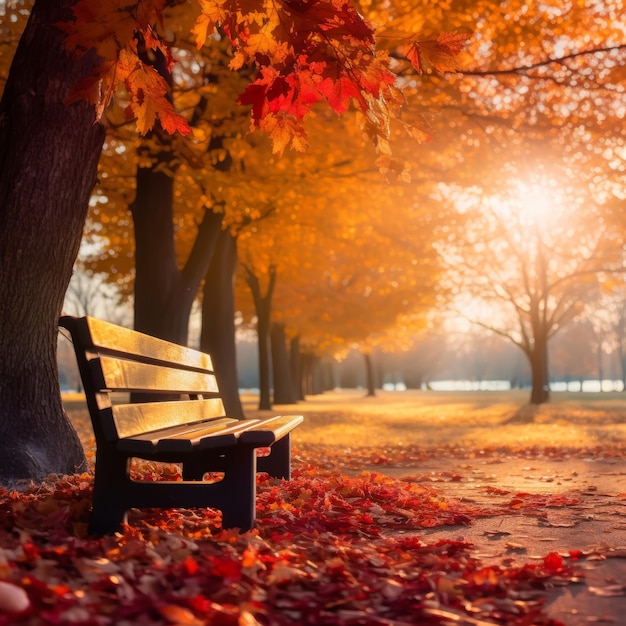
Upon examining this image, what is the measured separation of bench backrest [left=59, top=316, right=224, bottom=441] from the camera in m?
3.59

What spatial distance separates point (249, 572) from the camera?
2.99 meters

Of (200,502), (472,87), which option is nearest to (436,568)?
(200,502)

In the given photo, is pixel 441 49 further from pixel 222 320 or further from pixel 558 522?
pixel 222 320

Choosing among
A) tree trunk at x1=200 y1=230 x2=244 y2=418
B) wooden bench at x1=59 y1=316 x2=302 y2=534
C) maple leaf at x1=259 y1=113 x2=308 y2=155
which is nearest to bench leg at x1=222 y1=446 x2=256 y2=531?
wooden bench at x1=59 y1=316 x2=302 y2=534

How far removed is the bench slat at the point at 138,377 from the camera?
3.61 m

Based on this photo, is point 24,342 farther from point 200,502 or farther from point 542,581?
point 542,581

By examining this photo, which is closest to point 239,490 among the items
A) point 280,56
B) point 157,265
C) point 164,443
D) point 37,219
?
point 164,443

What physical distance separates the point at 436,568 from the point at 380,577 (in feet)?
1.10

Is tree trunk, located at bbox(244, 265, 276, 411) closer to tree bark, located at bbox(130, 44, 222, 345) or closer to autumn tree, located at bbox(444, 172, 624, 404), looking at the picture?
autumn tree, located at bbox(444, 172, 624, 404)

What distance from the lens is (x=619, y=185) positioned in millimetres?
13633

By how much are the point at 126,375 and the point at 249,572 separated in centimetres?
137

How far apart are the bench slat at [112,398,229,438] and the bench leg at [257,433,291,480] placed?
26.7 inches

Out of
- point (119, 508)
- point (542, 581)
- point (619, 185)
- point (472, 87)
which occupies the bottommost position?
point (542, 581)

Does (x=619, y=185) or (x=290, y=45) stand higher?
(x=619, y=185)
